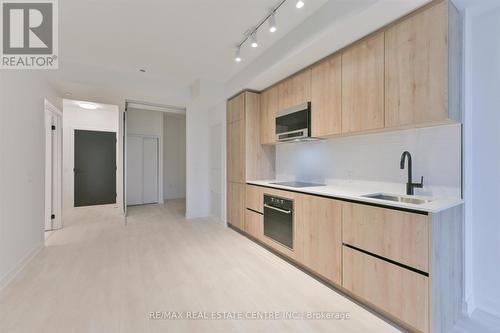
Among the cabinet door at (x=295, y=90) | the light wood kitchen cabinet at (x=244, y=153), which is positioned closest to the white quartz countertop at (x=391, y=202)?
the light wood kitchen cabinet at (x=244, y=153)

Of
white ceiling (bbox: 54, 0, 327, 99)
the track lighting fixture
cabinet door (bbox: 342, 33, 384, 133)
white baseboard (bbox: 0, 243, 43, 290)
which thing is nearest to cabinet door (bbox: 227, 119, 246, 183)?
white ceiling (bbox: 54, 0, 327, 99)

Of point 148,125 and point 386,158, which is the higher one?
point 148,125

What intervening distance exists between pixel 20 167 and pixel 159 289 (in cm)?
214

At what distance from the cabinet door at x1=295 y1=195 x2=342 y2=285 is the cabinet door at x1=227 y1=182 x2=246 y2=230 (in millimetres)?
1304

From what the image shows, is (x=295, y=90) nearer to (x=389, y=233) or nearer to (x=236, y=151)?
(x=236, y=151)

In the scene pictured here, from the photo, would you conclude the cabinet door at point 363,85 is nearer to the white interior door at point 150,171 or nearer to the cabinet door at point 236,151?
the cabinet door at point 236,151

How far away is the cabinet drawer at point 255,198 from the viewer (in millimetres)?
3188

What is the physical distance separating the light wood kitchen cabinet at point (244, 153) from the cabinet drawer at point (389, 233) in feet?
6.20

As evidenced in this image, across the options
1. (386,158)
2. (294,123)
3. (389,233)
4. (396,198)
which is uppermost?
(294,123)

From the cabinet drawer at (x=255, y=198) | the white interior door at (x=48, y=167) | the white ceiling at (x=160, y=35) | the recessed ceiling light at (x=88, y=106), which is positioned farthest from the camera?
the recessed ceiling light at (x=88, y=106)

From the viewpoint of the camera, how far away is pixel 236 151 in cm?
387

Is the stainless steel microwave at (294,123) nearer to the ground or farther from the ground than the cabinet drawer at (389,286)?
farther from the ground
